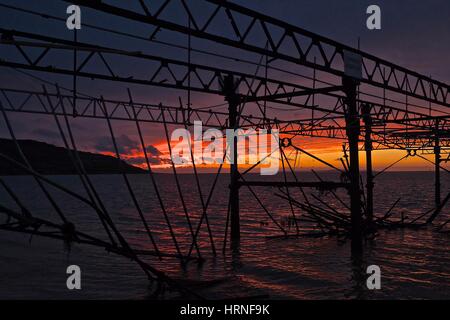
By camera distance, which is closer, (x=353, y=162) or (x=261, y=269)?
(x=261, y=269)

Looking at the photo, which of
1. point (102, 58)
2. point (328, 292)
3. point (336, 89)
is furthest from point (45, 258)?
point (336, 89)

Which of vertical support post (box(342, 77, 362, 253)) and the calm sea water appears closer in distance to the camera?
the calm sea water

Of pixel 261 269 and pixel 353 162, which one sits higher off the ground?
pixel 353 162

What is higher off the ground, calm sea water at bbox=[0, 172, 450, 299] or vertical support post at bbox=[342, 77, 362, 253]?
vertical support post at bbox=[342, 77, 362, 253]

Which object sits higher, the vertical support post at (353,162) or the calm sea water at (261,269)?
the vertical support post at (353,162)

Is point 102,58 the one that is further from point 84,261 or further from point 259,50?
point 84,261

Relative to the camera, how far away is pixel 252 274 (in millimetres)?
14453

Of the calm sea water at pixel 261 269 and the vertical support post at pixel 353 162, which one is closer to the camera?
the calm sea water at pixel 261 269

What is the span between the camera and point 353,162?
50.9 feet

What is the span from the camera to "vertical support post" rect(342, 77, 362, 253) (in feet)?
50.1

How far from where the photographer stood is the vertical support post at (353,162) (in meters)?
15.3

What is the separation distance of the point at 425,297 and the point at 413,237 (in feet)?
37.3
